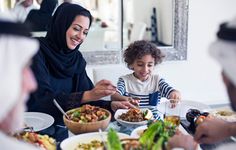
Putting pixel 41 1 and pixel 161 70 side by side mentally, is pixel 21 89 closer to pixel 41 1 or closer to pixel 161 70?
pixel 41 1

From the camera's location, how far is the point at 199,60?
376 cm

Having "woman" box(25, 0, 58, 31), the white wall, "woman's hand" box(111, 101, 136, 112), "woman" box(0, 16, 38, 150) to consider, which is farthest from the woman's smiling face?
the white wall

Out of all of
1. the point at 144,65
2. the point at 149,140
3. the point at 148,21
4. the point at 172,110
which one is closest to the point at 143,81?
the point at 144,65

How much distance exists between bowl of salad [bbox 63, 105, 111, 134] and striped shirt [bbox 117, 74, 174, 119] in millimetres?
653

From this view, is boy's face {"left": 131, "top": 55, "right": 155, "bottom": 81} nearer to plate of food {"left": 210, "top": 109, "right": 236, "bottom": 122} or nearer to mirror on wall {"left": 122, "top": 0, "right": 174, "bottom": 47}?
plate of food {"left": 210, "top": 109, "right": 236, "bottom": 122}

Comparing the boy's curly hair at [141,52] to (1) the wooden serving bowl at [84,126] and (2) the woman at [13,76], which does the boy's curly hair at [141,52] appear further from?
(2) the woman at [13,76]

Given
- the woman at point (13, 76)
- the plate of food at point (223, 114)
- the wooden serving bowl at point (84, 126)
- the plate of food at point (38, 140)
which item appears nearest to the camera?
the woman at point (13, 76)

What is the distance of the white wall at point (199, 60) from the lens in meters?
3.65

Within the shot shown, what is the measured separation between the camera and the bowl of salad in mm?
1409

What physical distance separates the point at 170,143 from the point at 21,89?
22.7 inches

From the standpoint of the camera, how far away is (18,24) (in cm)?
67

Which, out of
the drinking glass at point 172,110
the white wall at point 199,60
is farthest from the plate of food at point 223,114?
the white wall at point 199,60

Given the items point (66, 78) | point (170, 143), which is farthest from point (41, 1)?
point (170, 143)

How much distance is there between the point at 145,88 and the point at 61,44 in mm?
637
